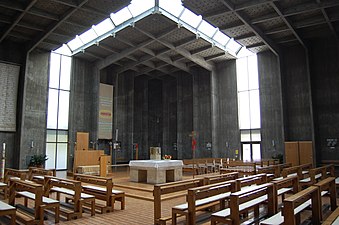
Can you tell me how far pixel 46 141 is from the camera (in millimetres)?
14523

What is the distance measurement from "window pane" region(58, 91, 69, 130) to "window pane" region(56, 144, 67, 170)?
42.7 inches

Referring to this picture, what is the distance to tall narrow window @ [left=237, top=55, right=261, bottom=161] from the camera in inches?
619

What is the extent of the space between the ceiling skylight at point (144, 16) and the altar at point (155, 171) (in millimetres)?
6435

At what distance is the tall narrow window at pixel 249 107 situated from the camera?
51.6 ft

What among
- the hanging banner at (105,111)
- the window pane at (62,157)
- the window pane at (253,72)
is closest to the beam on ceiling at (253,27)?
the window pane at (253,72)

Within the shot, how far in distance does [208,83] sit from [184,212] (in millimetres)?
14676

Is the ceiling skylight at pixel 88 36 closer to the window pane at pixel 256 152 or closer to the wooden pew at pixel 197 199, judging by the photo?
the window pane at pixel 256 152

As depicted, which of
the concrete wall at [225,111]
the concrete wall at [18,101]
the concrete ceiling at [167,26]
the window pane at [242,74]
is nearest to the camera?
the concrete ceiling at [167,26]

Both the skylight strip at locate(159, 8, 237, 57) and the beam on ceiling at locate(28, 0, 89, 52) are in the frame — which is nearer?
the beam on ceiling at locate(28, 0, 89, 52)

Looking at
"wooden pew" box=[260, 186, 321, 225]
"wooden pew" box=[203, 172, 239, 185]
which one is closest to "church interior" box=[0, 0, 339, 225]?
"wooden pew" box=[203, 172, 239, 185]

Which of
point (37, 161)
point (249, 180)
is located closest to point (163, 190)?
point (249, 180)

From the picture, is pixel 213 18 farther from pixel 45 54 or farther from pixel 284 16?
pixel 45 54

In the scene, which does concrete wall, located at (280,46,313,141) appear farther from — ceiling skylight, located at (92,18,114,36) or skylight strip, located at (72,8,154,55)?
ceiling skylight, located at (92,18,114,36)

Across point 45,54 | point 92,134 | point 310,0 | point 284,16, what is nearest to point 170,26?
point 284,16
